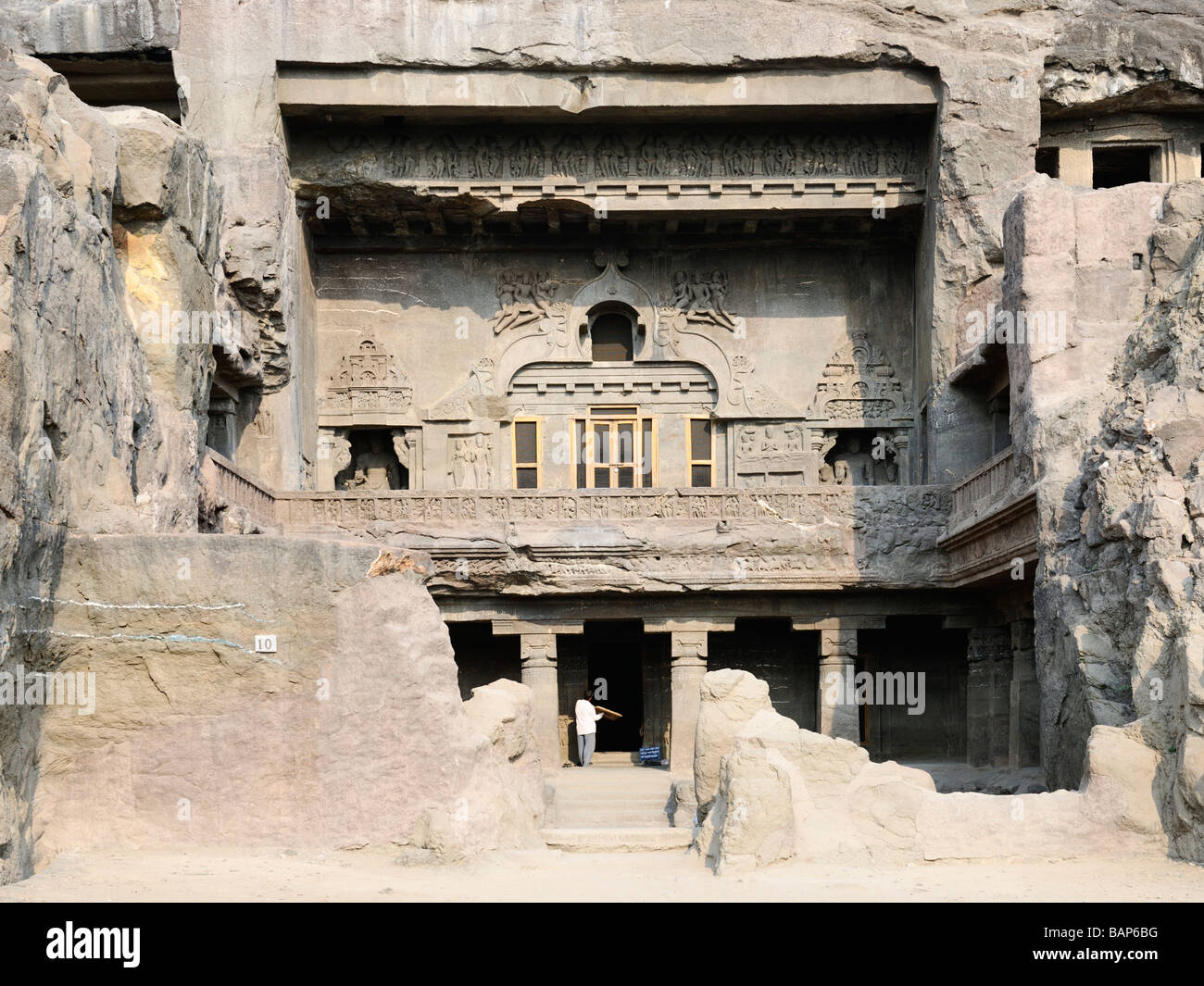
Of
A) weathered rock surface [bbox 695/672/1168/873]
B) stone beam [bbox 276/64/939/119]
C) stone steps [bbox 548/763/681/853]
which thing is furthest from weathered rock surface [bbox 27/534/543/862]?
stone beam [bbox 276/64/939/119]

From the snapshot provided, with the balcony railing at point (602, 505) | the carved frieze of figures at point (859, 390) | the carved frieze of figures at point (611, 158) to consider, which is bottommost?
the balcony railing at point (602, 505)

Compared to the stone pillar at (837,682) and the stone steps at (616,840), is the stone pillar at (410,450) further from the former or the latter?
the stone steps at (616,840)

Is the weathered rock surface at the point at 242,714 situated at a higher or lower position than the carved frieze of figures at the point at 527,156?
lower

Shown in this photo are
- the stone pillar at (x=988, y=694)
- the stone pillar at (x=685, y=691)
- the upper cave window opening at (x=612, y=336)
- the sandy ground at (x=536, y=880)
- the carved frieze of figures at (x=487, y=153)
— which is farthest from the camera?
the upper cave window opening at (x=612, y=336)

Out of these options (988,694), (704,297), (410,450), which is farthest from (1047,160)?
(410,450)

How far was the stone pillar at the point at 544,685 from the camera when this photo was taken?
20.4m

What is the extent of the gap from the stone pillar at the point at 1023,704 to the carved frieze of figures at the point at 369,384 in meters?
11.4

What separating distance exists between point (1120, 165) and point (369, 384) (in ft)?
46.1

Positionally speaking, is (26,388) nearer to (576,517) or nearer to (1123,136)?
(576,517)

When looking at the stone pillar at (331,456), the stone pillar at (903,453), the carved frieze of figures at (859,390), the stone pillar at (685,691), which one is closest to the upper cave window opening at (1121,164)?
the carved frieze of figures at (859,390)

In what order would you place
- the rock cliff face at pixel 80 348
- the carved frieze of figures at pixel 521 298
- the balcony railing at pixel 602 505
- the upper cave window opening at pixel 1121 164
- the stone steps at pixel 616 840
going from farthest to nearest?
the carved frieze of figures at pixel 521 298 → the upper cave window opening at pixel 1121 164 → the balcony railing at pixel 602 505 → the stone steps at pixel 616 840 → the rock cliff face at pixel 80 348

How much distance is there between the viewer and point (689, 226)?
25.2m

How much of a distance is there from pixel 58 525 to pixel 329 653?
1997 mm

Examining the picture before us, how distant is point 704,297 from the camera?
2569cm
